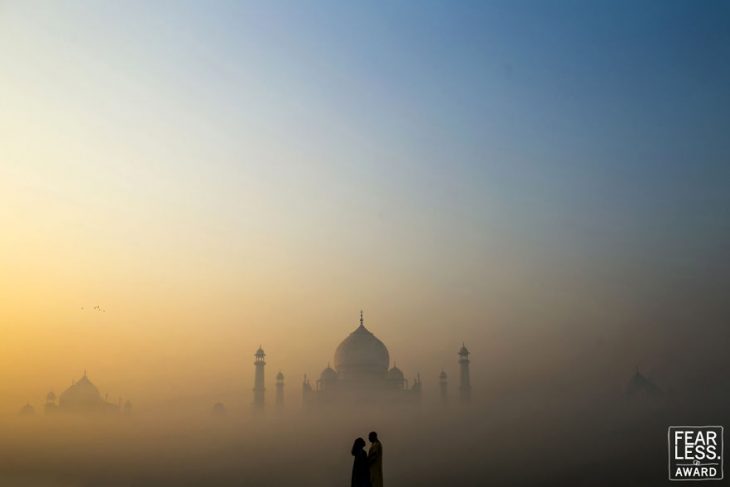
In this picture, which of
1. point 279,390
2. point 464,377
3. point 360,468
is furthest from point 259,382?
point 360,468

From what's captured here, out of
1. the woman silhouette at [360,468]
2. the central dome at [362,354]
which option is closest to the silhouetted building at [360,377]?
the central dome at [362,354]

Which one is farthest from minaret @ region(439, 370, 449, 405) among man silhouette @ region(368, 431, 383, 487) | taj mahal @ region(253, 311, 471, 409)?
man silhouette @ region(368, 431, 383, 487)

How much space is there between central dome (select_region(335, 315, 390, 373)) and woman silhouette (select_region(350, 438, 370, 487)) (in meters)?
50.8

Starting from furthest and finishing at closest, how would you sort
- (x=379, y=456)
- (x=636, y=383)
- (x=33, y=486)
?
(x=636, y=383) < (x=33, y=486) < (x=379, y=456)

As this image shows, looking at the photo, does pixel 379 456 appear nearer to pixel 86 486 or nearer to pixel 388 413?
pixel 86 486

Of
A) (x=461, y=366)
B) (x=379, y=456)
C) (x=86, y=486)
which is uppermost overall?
(x=461, y=366)

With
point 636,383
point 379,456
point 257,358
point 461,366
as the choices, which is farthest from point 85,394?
point 379,456

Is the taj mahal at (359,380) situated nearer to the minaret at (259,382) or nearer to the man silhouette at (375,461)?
the minaret at (259,382)

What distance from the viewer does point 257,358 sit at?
64000 millimetres

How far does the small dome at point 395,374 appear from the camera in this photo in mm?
63406

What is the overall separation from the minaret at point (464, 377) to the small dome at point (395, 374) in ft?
17.1

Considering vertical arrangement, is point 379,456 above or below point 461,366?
below

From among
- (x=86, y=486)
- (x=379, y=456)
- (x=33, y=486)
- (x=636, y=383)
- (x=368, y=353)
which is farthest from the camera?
(x=636, y=383)

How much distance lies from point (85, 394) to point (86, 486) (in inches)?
2345
